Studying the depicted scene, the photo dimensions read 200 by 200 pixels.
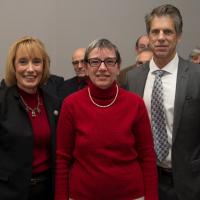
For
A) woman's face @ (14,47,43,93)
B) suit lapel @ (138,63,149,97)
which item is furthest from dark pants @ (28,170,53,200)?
suit lapel @ (138,63,149,97)

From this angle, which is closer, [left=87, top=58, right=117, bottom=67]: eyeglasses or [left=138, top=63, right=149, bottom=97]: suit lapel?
[left=87, top=58, right=117, bottom=67]: eyeglasses

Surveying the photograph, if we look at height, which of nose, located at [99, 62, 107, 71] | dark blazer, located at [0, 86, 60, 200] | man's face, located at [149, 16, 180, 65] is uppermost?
man's face, located at [149, 16, 180, 65]

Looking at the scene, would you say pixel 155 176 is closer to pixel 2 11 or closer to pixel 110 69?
pixel 110 69

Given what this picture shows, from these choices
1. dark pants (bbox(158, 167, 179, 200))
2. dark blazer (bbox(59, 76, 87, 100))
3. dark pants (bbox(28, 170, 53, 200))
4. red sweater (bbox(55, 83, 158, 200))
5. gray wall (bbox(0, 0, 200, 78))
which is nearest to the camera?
red sweater (bbox(55, 83, 158, 200))

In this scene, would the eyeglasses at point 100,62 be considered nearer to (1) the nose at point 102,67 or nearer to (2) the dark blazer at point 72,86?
(1) the nose at point 102,67

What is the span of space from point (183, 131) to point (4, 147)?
0.93 metres

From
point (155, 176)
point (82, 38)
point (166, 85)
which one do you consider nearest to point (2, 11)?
point (82, 38)

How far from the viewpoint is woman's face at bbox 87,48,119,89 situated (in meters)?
1.91

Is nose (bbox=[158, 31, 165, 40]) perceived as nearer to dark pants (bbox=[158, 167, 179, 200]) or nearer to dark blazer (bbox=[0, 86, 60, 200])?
dark pants (bbox=[158, 167, 179, 200])

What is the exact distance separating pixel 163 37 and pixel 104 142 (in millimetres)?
677

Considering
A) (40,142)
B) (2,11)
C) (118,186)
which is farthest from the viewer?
(2,11)

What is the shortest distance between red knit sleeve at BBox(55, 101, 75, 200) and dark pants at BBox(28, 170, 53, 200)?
0.47 feet

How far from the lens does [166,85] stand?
7.14 feet

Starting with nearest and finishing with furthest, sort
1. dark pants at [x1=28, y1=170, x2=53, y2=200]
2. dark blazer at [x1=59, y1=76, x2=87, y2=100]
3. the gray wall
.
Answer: dark pants at [x1=28, y1=170, x2=53, y2=200], dark blazer at [x1=59, y1=76, x2=87, y2=100], the gray wall
